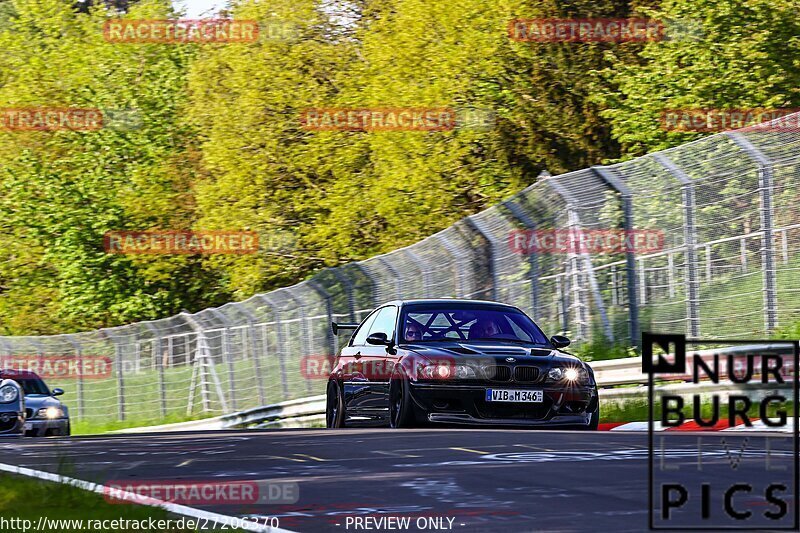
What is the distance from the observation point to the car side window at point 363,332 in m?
16.3

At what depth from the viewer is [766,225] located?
651 inches

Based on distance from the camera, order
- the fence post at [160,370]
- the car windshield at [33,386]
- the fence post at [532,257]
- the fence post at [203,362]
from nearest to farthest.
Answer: the fence post at [532,257], the car windshield at [33,386], the fence post at [203,362], the fence post at [160,370]

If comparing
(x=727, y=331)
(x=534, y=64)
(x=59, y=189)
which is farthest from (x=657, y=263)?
(x=59, y=189)

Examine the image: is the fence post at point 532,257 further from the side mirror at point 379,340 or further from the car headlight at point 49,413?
the car headlight at point 49,413

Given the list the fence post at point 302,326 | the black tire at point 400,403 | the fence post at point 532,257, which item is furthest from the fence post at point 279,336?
the black tire at point 400,403

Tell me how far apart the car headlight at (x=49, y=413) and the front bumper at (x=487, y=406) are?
9.75m

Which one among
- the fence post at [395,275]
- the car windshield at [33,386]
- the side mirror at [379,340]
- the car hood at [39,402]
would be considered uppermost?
the fence post at [395,275]

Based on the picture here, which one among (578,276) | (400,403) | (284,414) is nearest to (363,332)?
(400,403)

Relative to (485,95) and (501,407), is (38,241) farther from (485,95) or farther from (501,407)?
(501,407)

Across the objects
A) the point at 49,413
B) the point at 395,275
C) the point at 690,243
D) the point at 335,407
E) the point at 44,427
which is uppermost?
the point at 690,243

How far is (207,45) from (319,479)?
41092 millimetres

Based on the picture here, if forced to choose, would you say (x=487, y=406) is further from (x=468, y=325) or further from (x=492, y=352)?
(x=468, y=325)

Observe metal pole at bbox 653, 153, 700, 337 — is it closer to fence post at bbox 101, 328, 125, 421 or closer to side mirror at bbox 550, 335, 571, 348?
side mirror at bbox 550, 335, 571, 348

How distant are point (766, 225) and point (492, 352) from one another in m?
4.14
